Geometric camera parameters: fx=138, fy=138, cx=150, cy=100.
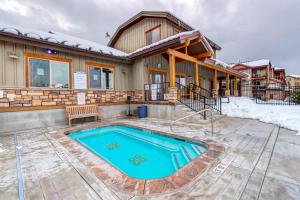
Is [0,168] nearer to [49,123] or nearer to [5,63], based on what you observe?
[49,123]

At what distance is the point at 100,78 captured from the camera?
8.12 meters

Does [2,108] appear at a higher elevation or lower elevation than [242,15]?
lower

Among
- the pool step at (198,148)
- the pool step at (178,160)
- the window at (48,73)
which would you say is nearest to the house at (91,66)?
the window at (48,73)

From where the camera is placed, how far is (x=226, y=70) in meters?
12.7

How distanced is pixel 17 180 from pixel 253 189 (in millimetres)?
3580

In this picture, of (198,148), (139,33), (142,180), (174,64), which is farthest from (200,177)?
(139,33)

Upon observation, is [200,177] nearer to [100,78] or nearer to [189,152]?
[189,152]

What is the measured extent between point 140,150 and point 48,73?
5.64 m

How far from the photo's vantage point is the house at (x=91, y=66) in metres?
5.51

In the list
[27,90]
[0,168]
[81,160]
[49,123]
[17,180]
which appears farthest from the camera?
[49,123]

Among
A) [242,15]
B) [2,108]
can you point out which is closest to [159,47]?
[2,108]

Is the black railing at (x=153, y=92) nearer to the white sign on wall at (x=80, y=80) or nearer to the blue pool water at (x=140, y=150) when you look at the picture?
the blue pool water at (x=140, y=150)

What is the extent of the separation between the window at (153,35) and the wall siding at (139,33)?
273 millimetres

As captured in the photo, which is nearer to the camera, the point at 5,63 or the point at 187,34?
the point at 5,63
